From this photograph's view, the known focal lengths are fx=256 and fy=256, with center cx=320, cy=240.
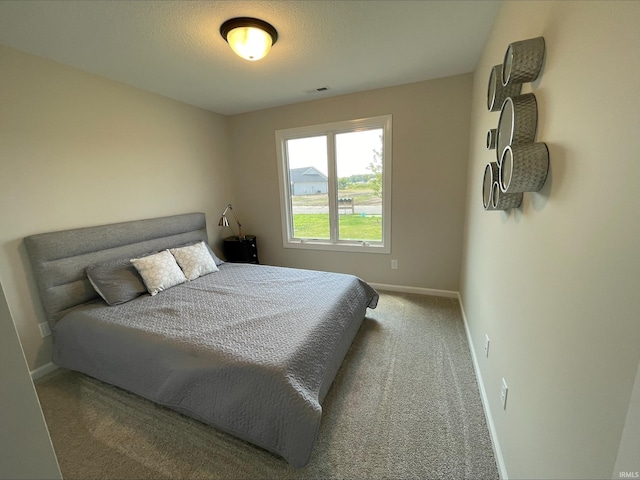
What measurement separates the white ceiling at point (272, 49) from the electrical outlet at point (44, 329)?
214 cm

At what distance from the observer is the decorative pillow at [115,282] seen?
2.17 metres

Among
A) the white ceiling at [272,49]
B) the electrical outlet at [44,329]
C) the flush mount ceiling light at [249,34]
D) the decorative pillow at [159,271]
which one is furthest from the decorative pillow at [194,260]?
→ the flush mount ceiling light at [249,34]

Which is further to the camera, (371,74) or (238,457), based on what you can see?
(371,74)

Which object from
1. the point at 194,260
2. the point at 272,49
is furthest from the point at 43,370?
the point at 272,49

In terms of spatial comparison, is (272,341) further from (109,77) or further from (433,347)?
(109,77)

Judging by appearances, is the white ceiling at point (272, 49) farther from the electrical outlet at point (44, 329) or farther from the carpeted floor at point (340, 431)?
the carpeted floor at point (340, 431)

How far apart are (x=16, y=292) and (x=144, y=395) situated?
4.47ft

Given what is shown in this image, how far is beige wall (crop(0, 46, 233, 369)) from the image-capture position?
193 centimetres

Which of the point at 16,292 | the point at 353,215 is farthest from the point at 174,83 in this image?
the point at 353,215

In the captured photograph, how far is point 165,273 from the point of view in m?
2.46

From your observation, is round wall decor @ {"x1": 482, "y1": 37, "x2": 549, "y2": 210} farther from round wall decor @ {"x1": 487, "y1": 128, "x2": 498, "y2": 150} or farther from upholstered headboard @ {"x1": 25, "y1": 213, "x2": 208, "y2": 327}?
upholstered headboard @ {"x1": 25, "y1": 213, "x2": 208, "y2": 327}

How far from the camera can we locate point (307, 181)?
3.71m

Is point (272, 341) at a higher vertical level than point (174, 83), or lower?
lower

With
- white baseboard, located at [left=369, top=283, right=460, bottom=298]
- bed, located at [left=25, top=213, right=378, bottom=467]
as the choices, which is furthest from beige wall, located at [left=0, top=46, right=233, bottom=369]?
white baseboard, located at [left=369, top=283, right=460, bottom=298]
